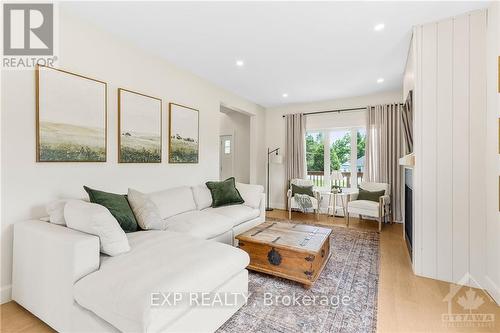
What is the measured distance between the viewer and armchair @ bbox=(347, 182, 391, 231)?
3955mm

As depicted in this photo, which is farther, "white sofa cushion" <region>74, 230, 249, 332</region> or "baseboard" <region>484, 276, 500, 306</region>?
"baseboard" <region>484, 276, 500, 306</region>

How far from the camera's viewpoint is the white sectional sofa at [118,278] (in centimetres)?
124

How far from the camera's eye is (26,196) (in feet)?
6.42

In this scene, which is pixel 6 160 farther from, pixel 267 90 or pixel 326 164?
pixel 326 164

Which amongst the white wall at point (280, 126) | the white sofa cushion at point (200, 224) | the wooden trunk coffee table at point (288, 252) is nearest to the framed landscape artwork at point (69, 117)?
→ the white sofa cushion at point (200, 224)

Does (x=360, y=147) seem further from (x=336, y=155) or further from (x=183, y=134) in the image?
(x=183, y=134)

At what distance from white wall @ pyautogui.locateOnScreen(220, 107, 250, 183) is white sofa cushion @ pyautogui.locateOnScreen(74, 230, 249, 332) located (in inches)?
169

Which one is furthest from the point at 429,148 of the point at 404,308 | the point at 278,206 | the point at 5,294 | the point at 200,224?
the point at 5,294

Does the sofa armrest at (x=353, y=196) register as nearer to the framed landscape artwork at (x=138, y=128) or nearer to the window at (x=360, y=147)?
the window at (x=360, y=147)

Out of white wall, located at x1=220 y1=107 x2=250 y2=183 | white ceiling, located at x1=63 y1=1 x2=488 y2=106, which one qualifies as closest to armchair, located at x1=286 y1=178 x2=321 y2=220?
white wall, located at x1=220 y1=107 x2=250 y2=183

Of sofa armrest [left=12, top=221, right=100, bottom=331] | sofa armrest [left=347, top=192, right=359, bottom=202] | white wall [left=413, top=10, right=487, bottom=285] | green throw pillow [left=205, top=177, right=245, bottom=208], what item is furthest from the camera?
sofa armrest [left=347, top=192, right=359, bottom=202]

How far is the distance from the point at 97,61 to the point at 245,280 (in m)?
2.69

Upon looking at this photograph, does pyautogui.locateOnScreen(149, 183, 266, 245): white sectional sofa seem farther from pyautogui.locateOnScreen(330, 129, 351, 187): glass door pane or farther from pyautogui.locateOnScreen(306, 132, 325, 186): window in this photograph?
pyautogui.locateOnScreen(330, 129, 351, 187): glass door pane

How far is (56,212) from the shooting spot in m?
1.84
